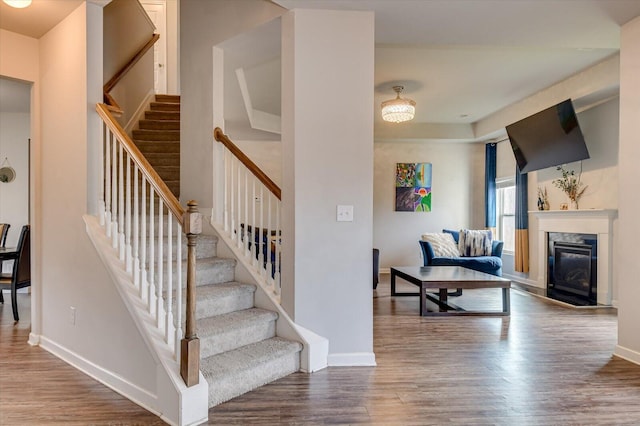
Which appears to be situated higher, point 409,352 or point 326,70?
point 326,70

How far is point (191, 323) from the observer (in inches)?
89.7

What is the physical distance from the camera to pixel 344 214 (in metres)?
3.17

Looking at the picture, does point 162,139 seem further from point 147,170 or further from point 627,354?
point 627,354

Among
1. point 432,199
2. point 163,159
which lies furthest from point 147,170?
point 432,199

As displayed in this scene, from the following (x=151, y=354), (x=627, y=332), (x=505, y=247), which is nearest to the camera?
(x=151, y=354)

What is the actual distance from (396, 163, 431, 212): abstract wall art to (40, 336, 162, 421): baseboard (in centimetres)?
647

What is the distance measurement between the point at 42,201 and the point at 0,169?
3.50m

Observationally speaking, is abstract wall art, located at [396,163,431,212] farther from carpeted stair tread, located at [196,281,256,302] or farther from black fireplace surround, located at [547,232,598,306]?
carpeted stair tread, located at [196,281,256,302]

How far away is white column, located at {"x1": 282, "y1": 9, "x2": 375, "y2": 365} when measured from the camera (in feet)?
10.3

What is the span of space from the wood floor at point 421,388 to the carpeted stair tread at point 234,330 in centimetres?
39

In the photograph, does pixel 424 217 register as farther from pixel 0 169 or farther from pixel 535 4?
pixel 0 169

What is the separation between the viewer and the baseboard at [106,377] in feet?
8.03

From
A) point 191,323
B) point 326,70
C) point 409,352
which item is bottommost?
point 409,352

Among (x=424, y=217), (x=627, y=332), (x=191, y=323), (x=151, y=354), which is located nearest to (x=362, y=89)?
(x=191, y=323)
